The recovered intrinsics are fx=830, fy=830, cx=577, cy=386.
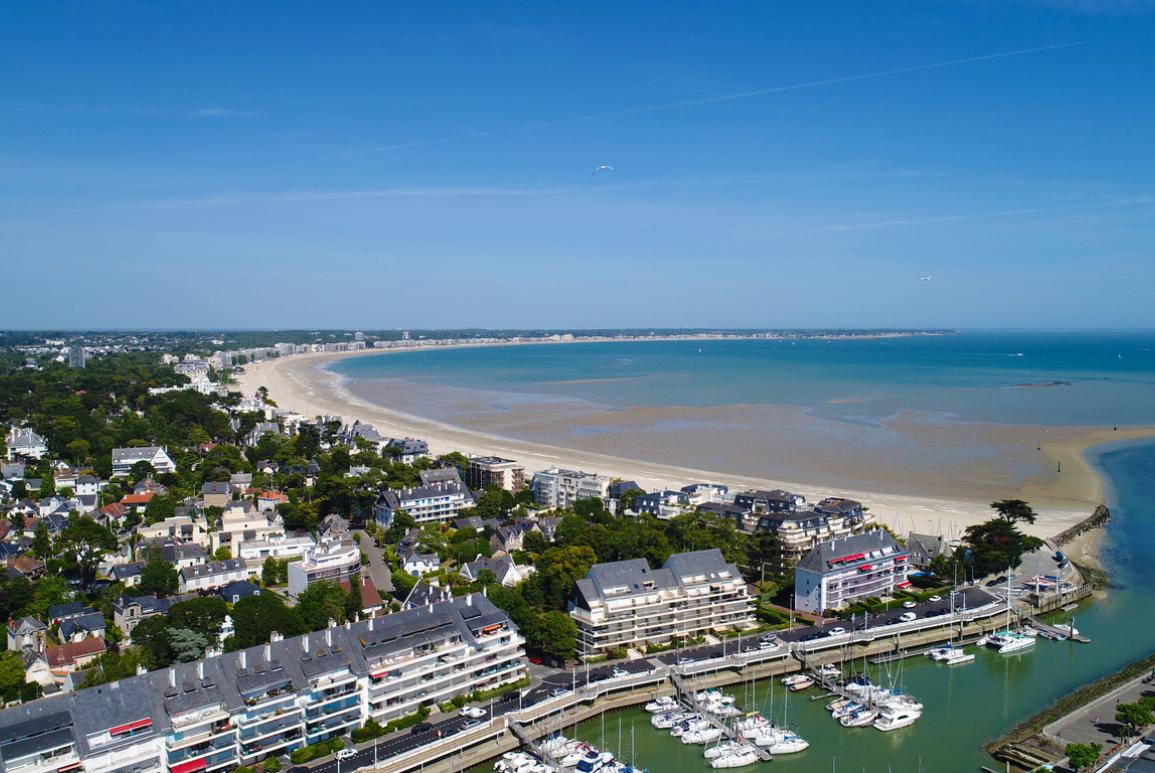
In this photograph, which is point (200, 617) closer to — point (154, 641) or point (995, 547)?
point (154, 641)

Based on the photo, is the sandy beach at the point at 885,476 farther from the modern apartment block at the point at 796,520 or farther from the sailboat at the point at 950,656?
the sailboat at the point at 950,656

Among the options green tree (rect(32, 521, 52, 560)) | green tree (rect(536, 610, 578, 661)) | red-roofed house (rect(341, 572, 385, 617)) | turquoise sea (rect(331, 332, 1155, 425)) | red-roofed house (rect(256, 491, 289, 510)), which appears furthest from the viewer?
turquoise sea (rect(331, 332, 1155, 425))

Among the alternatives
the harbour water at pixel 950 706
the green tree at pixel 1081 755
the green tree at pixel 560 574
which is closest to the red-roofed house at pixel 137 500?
the green tree at pixel 560 574

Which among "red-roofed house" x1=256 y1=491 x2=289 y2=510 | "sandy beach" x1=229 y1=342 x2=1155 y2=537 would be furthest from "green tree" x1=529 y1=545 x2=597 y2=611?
"sandy beach" x1=229 y1=342 x2=1155 y2=537

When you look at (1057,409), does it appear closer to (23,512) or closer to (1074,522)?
(1074,522)

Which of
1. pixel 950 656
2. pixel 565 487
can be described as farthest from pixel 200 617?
pixel 950 656

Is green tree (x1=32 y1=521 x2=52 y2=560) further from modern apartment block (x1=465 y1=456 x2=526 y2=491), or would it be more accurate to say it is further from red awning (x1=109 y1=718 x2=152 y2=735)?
modern apartment block (x1=465 y1=456 x2=526 y2=491)
